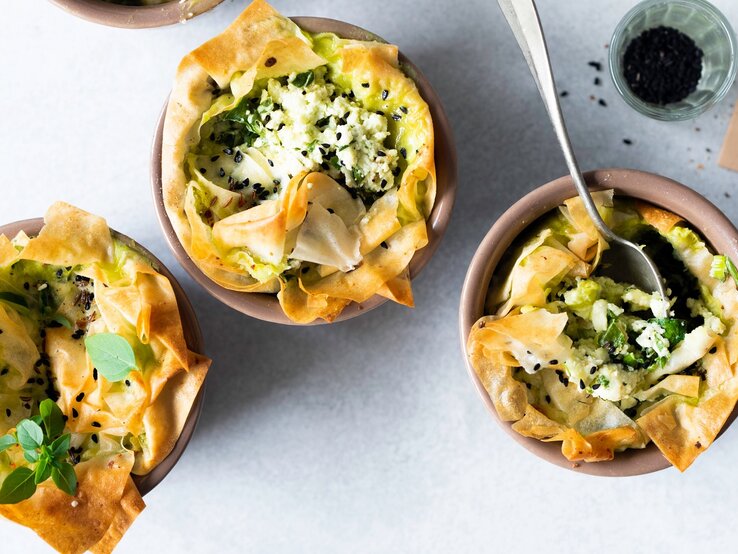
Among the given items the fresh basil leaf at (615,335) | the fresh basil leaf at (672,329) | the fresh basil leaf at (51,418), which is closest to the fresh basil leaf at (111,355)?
the fresh basil leaf at (51,418)

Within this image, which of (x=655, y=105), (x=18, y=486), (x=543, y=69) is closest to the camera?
(x=18, y=486)

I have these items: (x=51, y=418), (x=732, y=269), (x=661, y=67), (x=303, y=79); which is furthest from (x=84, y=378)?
(x=661, y=67)

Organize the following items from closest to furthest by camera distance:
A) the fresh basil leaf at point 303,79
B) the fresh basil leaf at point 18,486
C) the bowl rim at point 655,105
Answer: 1. the fresh basil leaf at point 18,486
2. the fresh basil leaf at point 303,79
3. the bowl rim at point 655,105

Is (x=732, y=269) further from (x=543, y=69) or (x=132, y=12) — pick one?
(x=132, y=12)

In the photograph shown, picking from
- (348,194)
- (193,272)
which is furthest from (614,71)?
(193,272)

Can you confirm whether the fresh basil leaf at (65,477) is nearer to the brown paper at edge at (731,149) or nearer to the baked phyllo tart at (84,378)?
the baked phyllo tart at (84,378)

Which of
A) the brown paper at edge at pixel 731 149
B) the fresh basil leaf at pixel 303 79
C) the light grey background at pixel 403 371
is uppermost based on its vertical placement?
the fresh basil leaf at pixel 303 79

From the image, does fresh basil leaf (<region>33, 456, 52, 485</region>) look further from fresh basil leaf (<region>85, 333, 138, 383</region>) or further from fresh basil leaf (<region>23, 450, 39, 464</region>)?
fresh basil leaf (<region>85, 333, 138, 383</region>)
